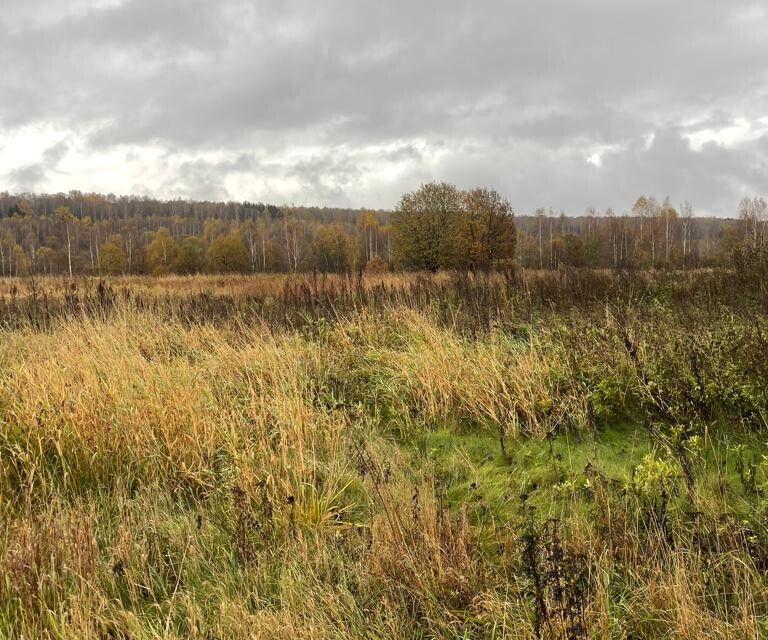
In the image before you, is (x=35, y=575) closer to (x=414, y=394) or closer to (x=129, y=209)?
(x=414, y=394)

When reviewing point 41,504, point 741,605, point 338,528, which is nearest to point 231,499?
point 338,528

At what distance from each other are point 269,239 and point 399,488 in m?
81.7

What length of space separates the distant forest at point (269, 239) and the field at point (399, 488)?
22.1 feet

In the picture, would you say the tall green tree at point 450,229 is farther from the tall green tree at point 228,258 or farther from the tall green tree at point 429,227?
the tall green tree at point 228,258

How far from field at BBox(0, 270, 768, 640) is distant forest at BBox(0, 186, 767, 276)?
674 centimetres

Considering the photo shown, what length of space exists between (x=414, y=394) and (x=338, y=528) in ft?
7.02

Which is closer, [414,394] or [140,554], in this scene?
[140,554]

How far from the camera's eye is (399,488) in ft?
9.94

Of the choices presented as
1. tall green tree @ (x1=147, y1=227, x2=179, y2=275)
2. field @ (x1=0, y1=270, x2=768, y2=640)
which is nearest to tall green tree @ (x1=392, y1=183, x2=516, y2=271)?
field @ (x1=0, y1=270, x2=768, y2=640)

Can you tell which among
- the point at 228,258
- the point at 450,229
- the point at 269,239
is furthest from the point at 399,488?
the point at 269,239

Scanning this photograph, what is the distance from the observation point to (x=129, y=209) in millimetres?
128625

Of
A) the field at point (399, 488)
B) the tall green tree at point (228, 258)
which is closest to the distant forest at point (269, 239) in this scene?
the tall green tree at point (228, 258)

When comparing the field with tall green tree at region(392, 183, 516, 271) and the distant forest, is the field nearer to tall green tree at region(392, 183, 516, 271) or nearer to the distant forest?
the distant forest

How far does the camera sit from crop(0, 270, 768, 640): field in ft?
6.74
